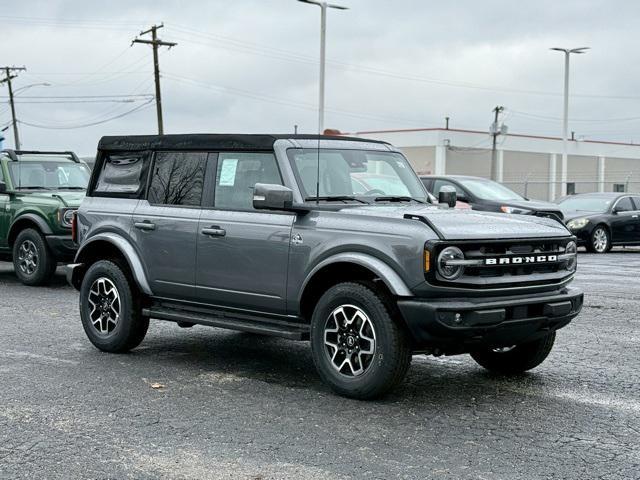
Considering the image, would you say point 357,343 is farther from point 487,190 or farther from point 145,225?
point 487,190

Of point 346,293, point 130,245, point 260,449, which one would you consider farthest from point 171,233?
point 260,449

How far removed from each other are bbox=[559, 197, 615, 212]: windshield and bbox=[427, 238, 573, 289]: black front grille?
675 inches

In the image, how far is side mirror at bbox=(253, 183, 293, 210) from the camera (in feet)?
21.4

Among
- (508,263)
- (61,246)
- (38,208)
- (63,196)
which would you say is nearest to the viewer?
(508,263)

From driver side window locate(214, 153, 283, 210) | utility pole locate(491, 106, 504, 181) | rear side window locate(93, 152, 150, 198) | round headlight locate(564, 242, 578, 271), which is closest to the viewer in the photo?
round headlight locate(564, 242, 578, 271)

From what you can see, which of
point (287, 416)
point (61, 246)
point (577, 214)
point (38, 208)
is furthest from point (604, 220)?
point (287, 416)

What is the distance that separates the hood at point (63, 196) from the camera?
44.4 feet

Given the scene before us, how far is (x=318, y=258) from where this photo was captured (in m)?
6.51

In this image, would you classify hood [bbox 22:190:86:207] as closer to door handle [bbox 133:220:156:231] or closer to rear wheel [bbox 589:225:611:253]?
door handle [bbox 133:220:156:231]

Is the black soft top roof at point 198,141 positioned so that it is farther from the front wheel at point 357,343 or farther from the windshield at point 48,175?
the windshield at point 48,175

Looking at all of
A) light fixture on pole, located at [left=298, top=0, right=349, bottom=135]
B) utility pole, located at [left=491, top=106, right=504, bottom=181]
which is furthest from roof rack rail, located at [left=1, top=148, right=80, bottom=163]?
utility pole, located at [left=491, top=106, right=504, bottom=181]

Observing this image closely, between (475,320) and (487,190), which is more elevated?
(487,190)

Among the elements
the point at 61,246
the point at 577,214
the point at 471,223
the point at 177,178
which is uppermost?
the point at 177,178

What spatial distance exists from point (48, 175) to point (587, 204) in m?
14.1
